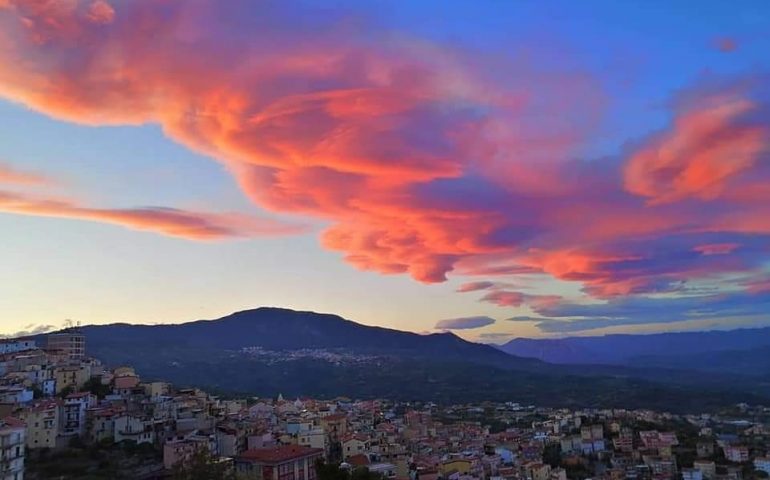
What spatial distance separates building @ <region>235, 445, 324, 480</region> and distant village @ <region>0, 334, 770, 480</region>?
56 mm

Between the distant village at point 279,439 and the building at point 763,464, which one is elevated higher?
the distant village at point 279,439

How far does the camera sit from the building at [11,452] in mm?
22641

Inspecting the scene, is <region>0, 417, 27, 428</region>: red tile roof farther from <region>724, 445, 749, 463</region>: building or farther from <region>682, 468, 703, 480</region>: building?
<region>724, 445, 749, 463</region>: building

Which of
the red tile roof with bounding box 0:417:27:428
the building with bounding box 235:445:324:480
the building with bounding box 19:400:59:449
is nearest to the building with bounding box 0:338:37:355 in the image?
the building with bounding box 19:400:59:449

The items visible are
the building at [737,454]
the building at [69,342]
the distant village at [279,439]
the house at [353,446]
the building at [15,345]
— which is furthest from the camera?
the building at [69,342]

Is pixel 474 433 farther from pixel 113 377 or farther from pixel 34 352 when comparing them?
pixel 34 352

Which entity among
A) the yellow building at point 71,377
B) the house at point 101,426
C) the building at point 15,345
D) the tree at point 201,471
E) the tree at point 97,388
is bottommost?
the tree at point 201,471

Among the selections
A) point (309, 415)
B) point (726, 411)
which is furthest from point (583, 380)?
point (309, 415)

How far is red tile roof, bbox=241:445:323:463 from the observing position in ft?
97.4

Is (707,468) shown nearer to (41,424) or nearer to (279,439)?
(279,439)

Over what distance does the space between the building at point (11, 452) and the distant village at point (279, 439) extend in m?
0.04

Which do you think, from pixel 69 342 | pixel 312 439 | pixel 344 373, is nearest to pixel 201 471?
pixel 312 439

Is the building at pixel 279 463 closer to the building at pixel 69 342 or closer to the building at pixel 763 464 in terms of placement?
the building at pixel 69 342

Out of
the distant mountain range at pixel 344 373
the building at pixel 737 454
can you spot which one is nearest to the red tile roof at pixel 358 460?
the building at pixel 737 454
